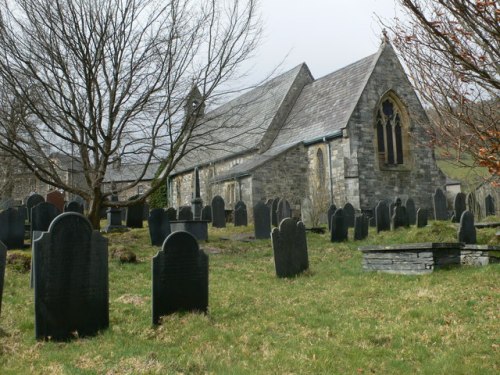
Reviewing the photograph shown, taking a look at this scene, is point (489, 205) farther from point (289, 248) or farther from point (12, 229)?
point (12, 229)

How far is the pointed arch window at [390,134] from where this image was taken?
24.2 m

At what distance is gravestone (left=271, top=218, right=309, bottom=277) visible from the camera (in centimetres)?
940

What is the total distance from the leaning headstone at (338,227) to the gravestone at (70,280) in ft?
31.4

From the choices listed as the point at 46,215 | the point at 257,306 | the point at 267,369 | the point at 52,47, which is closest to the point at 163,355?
the point at 267,369

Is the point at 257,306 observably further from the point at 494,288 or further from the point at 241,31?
the point at 241,31

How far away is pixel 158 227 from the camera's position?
13781mm

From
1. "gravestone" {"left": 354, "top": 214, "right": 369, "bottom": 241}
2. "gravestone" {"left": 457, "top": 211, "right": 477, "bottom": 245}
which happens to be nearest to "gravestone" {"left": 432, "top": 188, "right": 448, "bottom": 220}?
"gravestone" {"left": 354, "top": 214, "right": 369, "bottom": 241}

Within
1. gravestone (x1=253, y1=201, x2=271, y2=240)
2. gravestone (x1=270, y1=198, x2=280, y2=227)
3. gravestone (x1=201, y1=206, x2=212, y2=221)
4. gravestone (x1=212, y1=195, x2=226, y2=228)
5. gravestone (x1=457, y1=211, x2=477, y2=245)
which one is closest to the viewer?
gravestone (x1=457, y1=211, x2=477, y2=245)

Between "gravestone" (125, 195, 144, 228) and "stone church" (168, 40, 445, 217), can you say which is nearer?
"gravestone" (125, 195, 144, 228)

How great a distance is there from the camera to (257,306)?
272 inches

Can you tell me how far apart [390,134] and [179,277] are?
2017 centimetres

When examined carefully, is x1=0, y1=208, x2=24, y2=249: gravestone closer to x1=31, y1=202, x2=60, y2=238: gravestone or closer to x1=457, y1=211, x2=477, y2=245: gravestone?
x1=31, y1=202, x2=60, y2=238: gravestone

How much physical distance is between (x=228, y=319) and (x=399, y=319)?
2.04 meters

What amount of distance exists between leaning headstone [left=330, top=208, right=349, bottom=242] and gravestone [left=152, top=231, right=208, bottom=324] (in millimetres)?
8507
